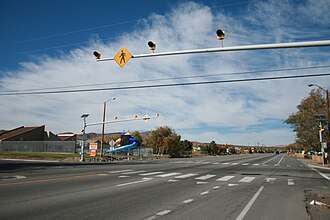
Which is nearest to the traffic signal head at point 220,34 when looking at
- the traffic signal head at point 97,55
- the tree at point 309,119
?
the traffic signal head at point 97,55

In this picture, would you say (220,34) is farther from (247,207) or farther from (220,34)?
(247,207)

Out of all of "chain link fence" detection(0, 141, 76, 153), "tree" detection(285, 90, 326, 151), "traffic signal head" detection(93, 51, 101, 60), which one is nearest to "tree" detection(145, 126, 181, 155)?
"chain link fence" detection(0, 141, 76, 153)

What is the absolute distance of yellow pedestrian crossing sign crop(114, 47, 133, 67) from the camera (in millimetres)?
12688

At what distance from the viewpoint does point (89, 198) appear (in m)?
9.34

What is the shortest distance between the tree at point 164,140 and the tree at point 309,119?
34.3 m

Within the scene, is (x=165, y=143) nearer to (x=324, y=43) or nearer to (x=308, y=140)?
(x=308, y=140)

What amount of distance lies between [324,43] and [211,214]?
7.22 metres

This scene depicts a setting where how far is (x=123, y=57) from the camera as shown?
1277cm

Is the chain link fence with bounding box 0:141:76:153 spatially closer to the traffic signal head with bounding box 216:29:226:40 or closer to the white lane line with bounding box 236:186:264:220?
the traffic signal head with bounding box 216:29:226:40

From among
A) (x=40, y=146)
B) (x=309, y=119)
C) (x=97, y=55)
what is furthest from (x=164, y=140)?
(x=97, y=55)

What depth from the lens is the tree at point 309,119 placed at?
45.7 m

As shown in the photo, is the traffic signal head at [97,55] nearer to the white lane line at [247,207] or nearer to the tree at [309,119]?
the white lane line at [247,207]

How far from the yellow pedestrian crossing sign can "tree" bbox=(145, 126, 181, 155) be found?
69.8 meters

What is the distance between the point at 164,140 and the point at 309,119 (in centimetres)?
4442
